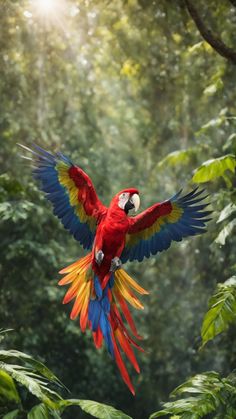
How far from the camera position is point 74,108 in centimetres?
705

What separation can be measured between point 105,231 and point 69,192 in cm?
27

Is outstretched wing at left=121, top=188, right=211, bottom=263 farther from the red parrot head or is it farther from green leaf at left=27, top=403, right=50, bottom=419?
green leaf at left=27, top=403, right=50, bottom=419

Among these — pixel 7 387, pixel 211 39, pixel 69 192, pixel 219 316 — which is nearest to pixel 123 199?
pixel 69 192

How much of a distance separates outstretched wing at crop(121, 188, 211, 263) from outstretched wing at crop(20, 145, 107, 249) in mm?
181

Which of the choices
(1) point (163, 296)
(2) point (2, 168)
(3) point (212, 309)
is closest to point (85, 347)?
(1) point (163, 296)

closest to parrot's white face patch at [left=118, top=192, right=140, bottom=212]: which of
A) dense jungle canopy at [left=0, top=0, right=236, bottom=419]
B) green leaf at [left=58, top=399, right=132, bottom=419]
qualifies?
green leaf at [left=58, top=399, right=132, bottom=419]

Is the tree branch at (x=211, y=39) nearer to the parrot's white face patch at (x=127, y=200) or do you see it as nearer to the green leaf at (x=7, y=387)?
the parrot's white face patch at (x=127, y=200)

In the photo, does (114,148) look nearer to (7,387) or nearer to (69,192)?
(69,192)

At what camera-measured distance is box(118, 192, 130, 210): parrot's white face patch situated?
2982 mm

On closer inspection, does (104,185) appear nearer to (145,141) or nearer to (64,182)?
(145,141)

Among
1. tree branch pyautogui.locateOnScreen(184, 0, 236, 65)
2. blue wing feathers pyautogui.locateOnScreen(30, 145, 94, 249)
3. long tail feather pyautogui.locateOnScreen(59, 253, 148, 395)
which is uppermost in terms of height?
tree branch pyautogui.locateOnScreen(184, 0, 236, 65)

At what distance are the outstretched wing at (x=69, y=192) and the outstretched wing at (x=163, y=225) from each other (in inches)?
7.1

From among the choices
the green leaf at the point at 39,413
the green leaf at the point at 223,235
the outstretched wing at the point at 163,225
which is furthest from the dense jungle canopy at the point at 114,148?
the green leaf at the point at 39,413

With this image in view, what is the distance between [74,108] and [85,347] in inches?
95.3
